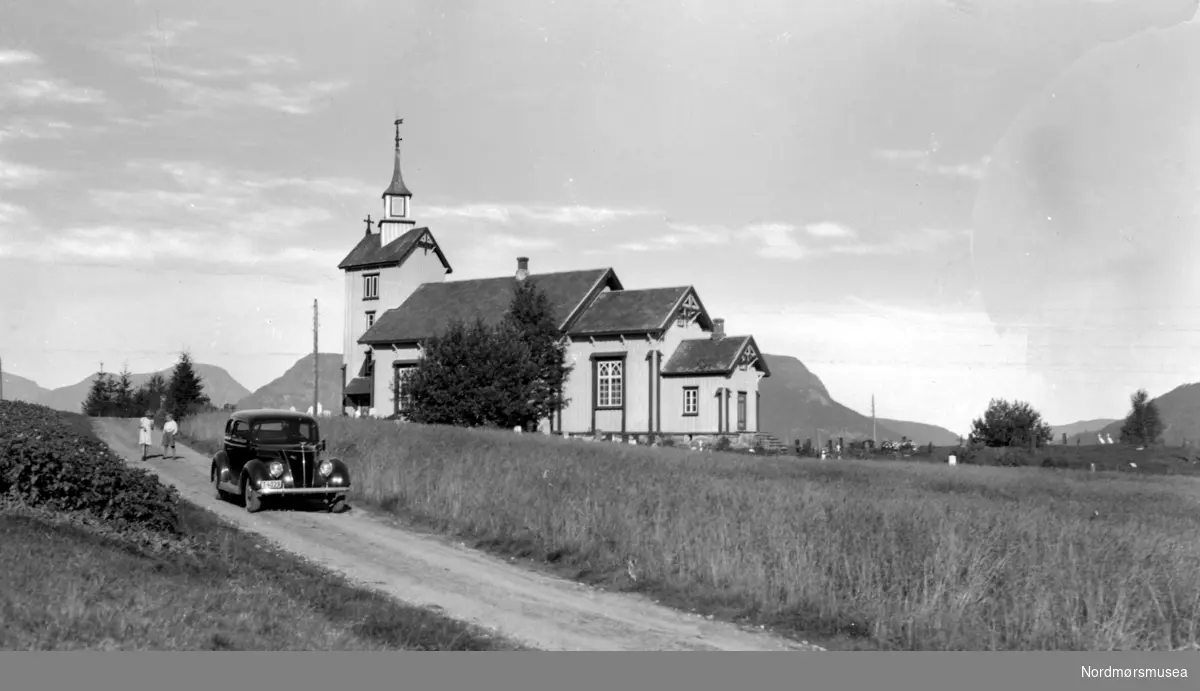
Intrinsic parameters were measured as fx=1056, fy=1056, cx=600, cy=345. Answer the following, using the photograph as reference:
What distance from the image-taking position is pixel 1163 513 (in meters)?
26.6

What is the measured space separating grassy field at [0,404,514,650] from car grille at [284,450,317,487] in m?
5.84

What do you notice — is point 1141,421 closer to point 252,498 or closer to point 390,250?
point 390,250

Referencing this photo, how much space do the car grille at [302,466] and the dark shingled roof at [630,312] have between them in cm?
3085

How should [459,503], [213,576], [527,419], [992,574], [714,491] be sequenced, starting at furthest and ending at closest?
[527,419] < [459,503] < [714,491] < [213,576] < [992,574]

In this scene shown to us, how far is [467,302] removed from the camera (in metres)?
59.7

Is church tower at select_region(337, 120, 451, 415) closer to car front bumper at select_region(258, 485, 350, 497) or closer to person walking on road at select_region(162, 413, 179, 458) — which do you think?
person walking on road at select_region(162, 413, 179, 458)

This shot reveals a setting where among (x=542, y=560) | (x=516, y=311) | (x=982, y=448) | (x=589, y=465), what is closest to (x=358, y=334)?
(x=516, y=311)

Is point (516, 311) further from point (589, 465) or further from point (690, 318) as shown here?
point (589, 465)

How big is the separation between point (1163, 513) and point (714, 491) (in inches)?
583

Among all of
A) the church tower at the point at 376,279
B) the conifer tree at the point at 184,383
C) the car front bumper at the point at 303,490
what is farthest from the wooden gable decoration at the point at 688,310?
the conifer tree at the point at 184,383

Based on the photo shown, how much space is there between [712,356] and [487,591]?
38505 millimetres

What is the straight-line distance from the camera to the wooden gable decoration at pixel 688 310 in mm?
53500

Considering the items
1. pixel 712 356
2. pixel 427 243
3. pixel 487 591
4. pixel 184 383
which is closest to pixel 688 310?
pixel 712 356

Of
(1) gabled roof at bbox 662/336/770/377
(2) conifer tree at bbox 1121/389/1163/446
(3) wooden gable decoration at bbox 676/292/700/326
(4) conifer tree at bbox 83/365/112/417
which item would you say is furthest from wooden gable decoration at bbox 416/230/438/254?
(2) conifer tree at bbox 1121/389/1163/446
